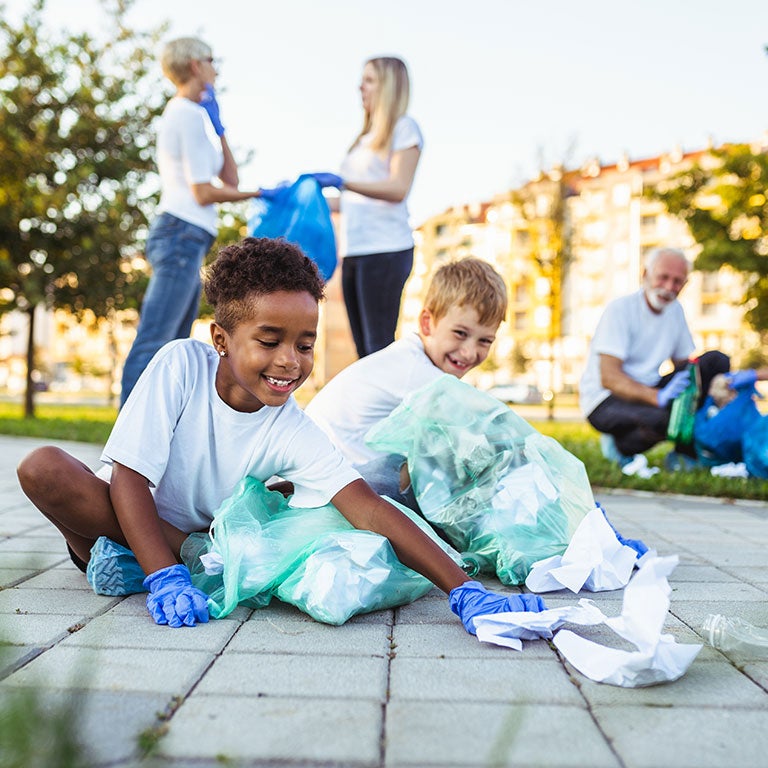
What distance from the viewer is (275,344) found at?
2.26 meters

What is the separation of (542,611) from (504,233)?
54480 mm

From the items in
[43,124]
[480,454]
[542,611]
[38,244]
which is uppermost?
[43,124]

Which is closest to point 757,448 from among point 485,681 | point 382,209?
point 382,209

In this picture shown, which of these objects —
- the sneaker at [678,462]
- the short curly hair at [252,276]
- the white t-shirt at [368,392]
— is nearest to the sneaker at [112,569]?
the short curly hair at [252,276]

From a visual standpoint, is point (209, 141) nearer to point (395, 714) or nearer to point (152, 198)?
point (395, 714)

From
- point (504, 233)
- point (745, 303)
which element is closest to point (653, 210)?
point (504, 233)

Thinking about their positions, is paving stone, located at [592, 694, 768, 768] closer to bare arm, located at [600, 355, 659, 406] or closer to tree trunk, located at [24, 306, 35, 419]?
bare arm, located at [600, 355, 659, 406]

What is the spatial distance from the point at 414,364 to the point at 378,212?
142cm

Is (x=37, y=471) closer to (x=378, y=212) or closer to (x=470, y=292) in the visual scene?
(x=470, y=292)

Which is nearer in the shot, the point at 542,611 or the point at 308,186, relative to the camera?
the point at 542,611

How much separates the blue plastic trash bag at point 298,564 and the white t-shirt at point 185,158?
2.35 meters

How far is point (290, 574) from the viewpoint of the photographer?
2227mm

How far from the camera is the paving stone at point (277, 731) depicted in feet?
4.15

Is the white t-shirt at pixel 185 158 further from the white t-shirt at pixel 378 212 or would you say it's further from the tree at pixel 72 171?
the tree at pixel 72 171
